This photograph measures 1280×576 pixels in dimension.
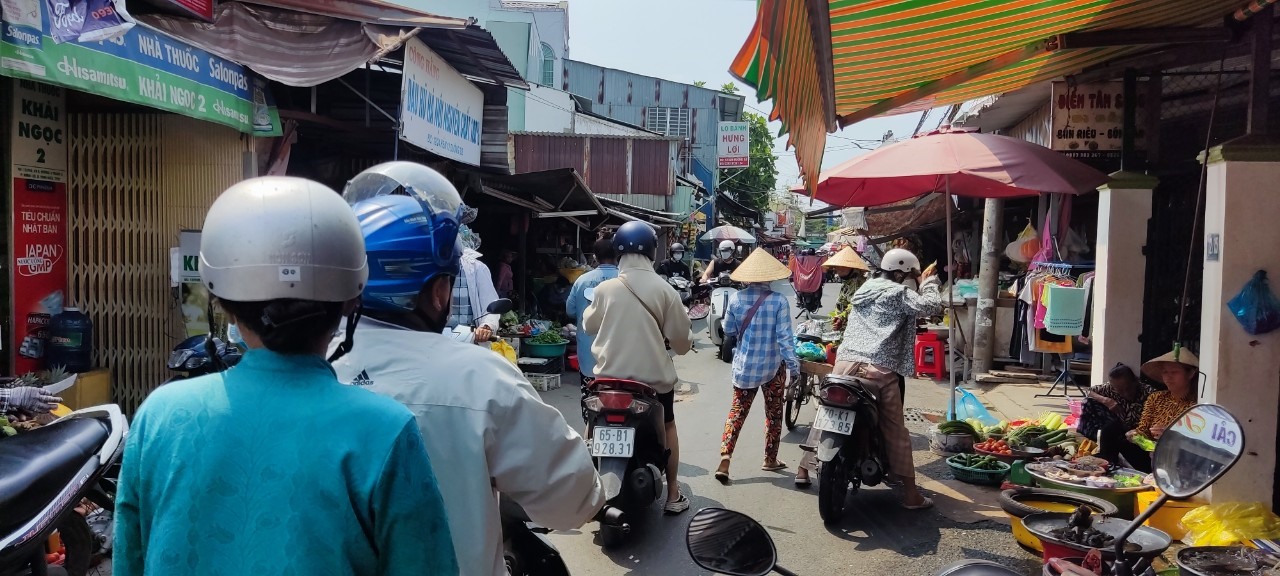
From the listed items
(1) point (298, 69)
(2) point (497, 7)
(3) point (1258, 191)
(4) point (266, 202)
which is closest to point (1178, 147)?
(3) point (1258, 191)

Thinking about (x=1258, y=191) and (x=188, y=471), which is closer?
(x=188, y=471)

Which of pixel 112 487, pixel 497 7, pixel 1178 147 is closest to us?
pixel 112 487

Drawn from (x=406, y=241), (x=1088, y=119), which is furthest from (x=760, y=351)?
(x=406, y=241)

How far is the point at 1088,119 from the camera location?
275 inches

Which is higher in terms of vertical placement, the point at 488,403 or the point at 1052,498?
the point at 488,403

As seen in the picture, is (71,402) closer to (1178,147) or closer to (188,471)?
(188,471)

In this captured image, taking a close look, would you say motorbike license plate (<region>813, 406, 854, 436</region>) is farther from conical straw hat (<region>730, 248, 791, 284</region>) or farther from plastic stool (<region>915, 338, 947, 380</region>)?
plastic stool (<region>915, 338, 947, 380</region>)

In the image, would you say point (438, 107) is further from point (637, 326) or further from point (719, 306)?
point (719, 306)

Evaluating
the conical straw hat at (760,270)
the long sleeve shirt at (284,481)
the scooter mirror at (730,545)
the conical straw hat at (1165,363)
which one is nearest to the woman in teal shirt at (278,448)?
the long sleeve shirt at (284,481)

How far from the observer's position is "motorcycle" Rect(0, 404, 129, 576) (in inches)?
111

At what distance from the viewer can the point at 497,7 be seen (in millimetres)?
26406

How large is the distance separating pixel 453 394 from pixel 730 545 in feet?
2.63

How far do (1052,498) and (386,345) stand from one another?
4.10 m

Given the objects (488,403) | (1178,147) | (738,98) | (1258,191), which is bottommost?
(488,403)
